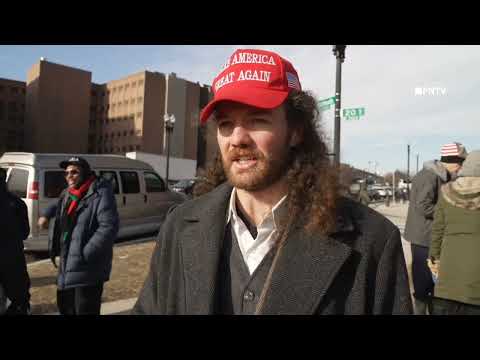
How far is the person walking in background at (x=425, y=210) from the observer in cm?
439

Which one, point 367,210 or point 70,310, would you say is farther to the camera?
point 70,310

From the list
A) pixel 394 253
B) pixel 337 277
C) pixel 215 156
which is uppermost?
pixel 215 156

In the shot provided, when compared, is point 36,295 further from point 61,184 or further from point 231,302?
point 231,302

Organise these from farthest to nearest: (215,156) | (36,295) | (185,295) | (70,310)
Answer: (36,295) → (70,310) → (215,156) → (185,295)

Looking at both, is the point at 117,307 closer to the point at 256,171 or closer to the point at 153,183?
the point at 256,171

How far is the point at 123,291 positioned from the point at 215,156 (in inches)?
161

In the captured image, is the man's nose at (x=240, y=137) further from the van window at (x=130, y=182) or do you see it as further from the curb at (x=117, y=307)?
the van window at (x=130, y=182)

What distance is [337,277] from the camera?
160cm

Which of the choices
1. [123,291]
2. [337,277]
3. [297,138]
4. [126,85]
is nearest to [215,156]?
[297,138]

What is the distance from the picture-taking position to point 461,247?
2961 mm

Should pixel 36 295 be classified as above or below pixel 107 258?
below

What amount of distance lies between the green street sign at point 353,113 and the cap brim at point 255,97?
6111mm

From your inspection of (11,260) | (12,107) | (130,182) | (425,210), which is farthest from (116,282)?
(12,107)

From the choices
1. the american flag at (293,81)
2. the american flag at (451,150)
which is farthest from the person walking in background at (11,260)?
the american flag at (451,150)
